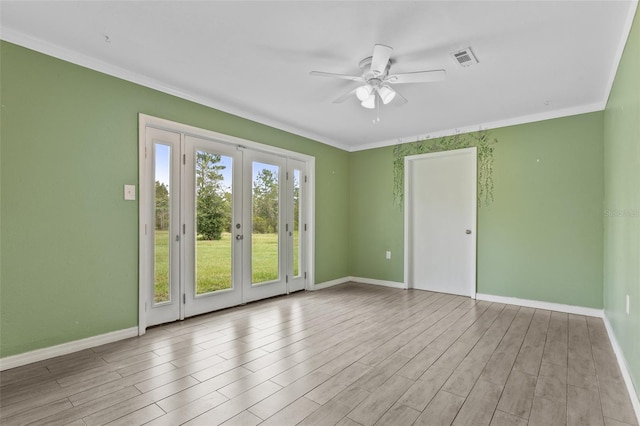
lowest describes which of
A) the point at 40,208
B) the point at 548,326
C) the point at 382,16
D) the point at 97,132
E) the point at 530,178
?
the point at 548,326

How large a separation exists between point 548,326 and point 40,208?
4957mm

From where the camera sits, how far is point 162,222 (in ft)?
11.2

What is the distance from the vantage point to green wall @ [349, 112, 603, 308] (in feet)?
12.6

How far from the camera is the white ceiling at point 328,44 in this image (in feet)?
7.00

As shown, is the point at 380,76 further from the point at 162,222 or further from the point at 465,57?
the point at 162,222

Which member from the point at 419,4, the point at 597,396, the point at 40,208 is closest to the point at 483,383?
the point at 597,396

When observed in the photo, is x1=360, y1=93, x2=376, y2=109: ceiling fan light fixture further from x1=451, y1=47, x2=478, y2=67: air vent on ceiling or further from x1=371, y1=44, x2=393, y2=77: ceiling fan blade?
x1=451, y1=47, x2=478, y2=67: air vent on ceiling

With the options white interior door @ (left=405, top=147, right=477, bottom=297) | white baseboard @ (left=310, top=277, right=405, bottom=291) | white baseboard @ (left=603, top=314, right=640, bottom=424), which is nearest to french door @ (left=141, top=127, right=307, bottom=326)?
white baseboard @ (left=310, top=277, right=405, bottom=291)

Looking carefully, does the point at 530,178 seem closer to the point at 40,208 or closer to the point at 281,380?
the point at 281,380

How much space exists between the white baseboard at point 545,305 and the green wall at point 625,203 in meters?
0.47

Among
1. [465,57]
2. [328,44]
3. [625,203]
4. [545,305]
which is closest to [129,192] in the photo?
[328,44]

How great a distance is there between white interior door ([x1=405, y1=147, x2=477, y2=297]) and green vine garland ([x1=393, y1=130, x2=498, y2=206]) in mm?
81

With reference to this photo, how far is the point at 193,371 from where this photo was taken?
2.41 metres

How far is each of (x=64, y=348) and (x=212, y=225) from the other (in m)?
1.75
